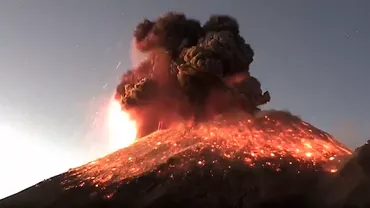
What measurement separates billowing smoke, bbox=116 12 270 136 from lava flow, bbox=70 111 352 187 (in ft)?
18.7

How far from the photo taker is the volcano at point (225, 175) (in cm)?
2917

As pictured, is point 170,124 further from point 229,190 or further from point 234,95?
point 229,190

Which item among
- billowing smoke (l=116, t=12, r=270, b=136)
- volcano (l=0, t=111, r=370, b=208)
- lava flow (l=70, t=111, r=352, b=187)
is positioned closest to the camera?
volcano (l=0, t=111, r=370, b=208)

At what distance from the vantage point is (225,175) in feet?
103

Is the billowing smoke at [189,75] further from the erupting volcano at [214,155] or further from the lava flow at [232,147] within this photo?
the lava flow at [232,147]

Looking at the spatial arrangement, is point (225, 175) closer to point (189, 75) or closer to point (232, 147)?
point (232, 147)

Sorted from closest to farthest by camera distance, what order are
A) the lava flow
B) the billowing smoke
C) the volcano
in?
the volcano → the lava flow → the billowing smoke

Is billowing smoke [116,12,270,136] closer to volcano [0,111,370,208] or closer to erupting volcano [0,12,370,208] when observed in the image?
erupting volcano [0,12,370,208]

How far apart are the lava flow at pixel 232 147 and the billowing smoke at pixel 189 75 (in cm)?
570

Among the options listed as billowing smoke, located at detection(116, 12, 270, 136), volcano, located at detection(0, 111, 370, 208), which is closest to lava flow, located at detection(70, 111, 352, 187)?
volcano, located at detection(0, 111, 370, 208)

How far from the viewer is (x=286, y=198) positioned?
29359mm

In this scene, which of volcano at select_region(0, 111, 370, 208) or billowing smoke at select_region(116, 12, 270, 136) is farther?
billowing smoke at select_region(116, 12, 270, 136)

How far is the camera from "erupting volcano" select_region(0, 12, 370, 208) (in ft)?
Answer: 96.9

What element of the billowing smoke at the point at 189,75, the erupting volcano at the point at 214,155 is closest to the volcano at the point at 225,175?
the erupting volcano at the point at 214,155
